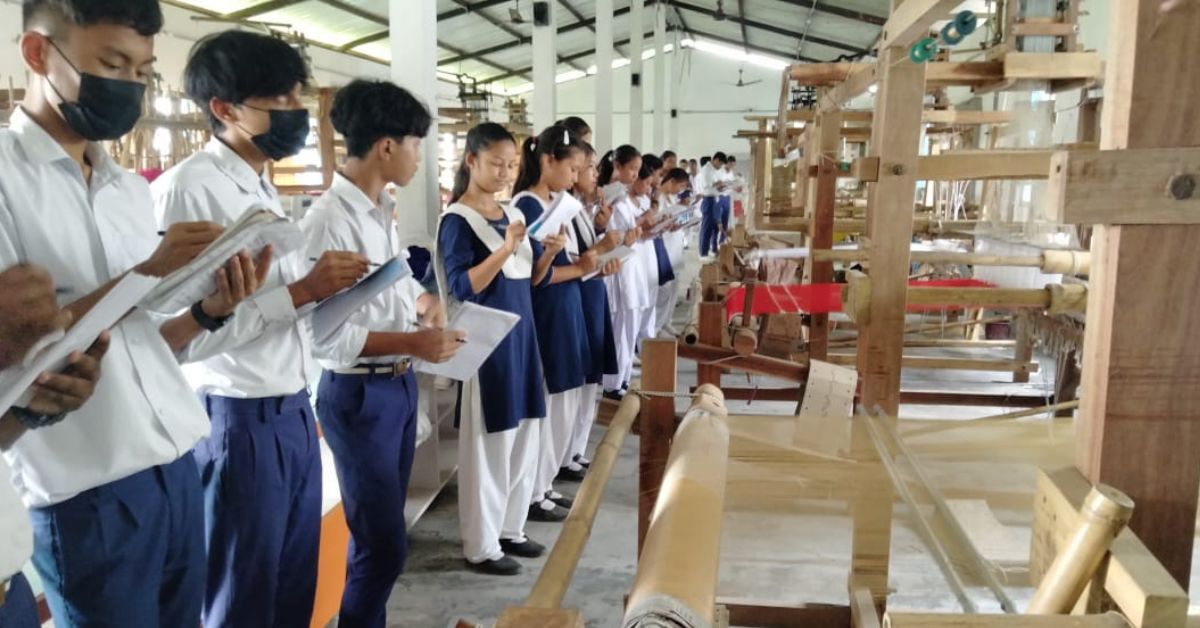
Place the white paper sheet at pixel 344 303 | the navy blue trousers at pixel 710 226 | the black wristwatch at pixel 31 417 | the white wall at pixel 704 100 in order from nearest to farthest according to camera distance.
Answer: the black wristwatch at pixel 31 417 < the white paper sheet at pixel 344 303 < the navy blue trousers at pixel 710 226 < the white wall at pixel 704 100

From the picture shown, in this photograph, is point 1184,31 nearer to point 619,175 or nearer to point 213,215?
point 213,215

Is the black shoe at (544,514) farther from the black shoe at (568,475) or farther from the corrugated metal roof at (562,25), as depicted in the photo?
the corrugated metal roof at (562,25)

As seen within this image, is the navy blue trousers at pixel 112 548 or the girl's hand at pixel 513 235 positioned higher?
the girl's hand at pixel 513 235

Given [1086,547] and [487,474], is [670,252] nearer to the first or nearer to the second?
[487,474]

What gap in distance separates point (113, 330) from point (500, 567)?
1.76 metres

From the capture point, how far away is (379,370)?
6.25 ft

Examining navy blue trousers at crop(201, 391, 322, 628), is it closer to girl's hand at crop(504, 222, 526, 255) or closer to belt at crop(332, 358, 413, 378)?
belt at crop(332, 358, 413, 378)

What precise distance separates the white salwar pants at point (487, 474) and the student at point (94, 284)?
Answer: 1375mm

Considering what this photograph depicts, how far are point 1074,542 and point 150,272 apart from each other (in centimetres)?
116

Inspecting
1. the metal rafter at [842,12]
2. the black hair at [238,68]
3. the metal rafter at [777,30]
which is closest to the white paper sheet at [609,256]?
the black hair at [238,68]

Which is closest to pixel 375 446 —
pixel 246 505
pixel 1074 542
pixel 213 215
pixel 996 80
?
pixel 246 505

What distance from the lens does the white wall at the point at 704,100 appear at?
67.5 ft

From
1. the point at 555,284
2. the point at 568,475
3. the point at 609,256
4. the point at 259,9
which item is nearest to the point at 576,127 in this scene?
the point at 609,256

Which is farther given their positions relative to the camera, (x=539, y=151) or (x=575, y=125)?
(x=575, y=125)
